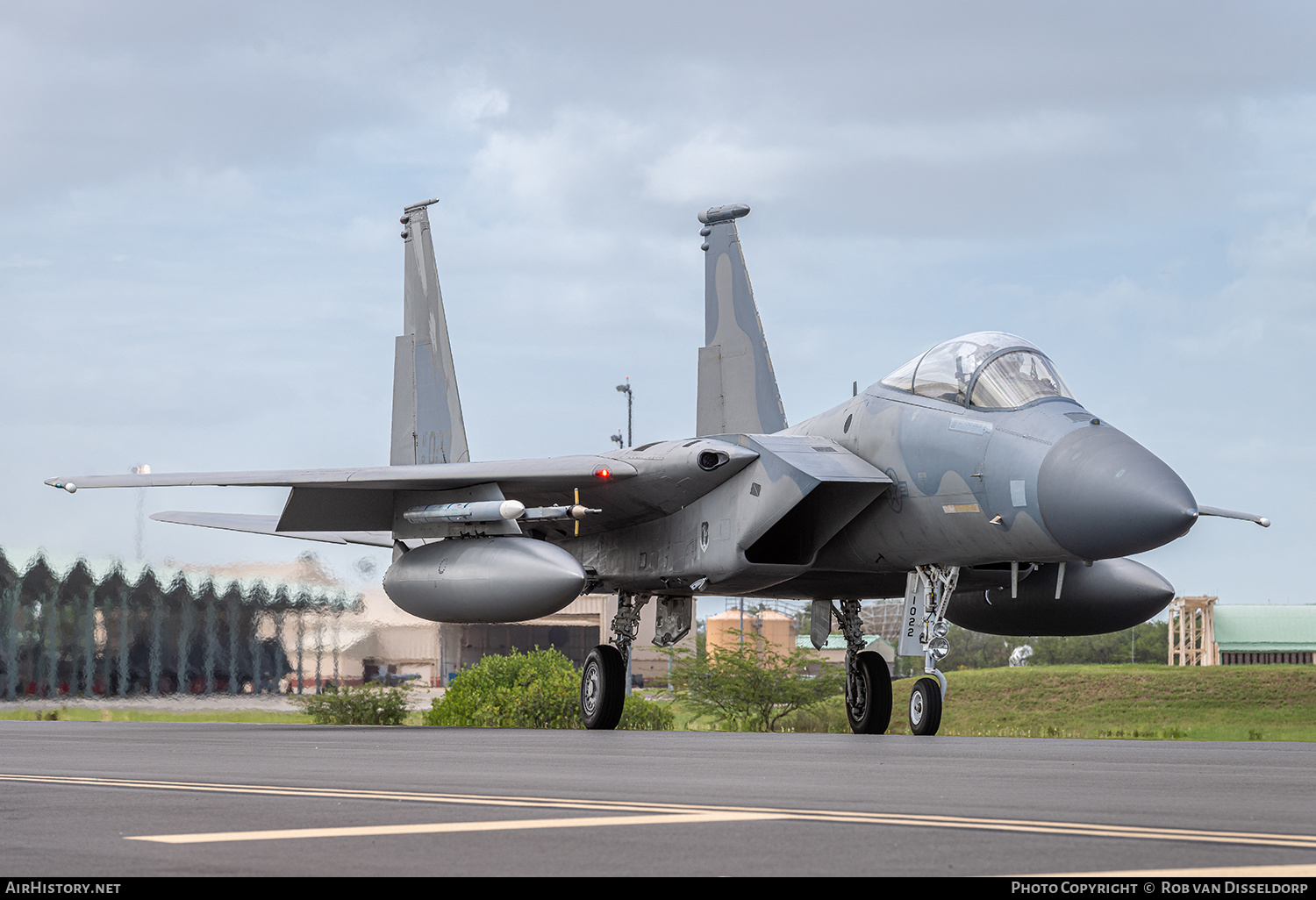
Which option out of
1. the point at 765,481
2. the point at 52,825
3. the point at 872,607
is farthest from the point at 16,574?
the point at 872,607

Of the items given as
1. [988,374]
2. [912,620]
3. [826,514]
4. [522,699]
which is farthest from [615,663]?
[522,699]

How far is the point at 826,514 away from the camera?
14.0 m

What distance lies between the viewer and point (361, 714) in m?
26.1

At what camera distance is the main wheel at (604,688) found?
16297mm

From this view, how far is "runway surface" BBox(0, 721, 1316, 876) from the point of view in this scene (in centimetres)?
362

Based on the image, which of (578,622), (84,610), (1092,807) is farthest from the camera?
(578,622)

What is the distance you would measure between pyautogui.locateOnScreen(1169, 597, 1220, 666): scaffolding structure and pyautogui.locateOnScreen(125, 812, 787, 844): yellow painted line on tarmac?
5883 centimetres

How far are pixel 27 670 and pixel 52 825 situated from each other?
55.7ft

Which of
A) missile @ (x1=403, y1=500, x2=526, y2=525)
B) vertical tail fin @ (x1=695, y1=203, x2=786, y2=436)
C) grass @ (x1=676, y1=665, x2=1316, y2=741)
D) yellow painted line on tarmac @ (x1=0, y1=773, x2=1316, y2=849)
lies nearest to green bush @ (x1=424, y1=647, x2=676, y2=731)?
grass @ (x1=676, y1=665, x2=1316, y2=741)

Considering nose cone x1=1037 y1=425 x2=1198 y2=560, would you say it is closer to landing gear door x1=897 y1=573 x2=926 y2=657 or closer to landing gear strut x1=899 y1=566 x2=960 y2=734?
landing gear strut x1=899 y1=566 x2=960 y2=734

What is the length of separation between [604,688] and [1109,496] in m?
7.16

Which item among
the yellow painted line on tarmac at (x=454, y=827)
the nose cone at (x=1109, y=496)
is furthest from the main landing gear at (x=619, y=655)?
the yellow painted line on tarmac at (x=454, y=827)

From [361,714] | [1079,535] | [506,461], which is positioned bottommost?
[361,714]

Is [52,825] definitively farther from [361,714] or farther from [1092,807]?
[361,714]
